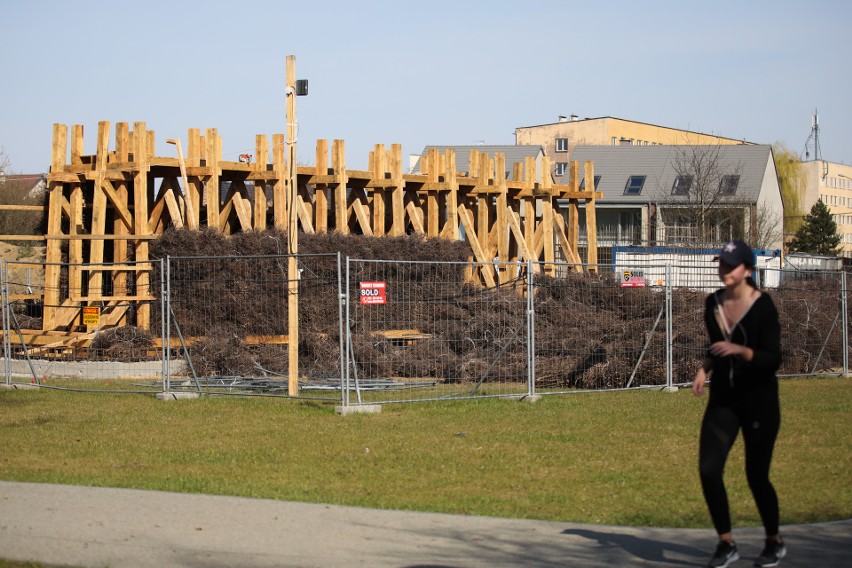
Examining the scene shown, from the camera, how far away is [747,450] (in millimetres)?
6305

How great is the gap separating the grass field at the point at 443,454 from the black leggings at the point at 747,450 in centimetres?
132

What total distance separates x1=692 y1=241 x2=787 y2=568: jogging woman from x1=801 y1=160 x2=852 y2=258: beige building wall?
3799 inches

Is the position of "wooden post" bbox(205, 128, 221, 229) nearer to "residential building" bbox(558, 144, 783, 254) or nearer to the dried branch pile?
the dried branch pile

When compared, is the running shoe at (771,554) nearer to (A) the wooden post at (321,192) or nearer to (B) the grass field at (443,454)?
(B) the grass field at (443,454)

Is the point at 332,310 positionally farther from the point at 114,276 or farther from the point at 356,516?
the point at 356,516

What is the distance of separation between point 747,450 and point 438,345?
10.2m

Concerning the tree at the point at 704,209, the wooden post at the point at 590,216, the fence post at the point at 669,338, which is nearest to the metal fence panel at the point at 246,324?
the fence post at the point at 669,338

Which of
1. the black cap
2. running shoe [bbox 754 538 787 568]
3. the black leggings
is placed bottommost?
running shoe [bbox 754 538 787 568]

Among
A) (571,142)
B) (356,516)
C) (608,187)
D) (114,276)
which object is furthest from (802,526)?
(571,142)

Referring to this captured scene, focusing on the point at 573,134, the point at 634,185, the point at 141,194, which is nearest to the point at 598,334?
the point at 141,194

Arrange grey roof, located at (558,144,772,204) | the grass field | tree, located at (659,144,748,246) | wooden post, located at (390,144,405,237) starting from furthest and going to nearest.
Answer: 1. grey roof, located at (558,144,772,204)
2. tree, located at (659,144,748,246)
3. wooden post, located at (390,144,405,237)
4. the grass field

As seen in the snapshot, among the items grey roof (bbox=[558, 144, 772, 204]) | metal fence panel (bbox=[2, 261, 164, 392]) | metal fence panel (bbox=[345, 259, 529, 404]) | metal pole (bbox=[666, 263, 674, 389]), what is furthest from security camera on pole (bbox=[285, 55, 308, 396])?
grey roof (bbox=[558, 144, 772, 204])

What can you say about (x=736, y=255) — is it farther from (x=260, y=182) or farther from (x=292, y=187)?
(x=260, y=182)

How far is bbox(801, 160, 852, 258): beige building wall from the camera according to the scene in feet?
329
